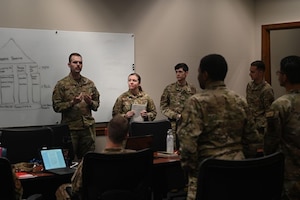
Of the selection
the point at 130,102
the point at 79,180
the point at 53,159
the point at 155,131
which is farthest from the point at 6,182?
the point at 130,102

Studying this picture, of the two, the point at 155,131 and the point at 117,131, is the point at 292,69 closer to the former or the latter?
the point at 117,131

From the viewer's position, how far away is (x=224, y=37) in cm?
768

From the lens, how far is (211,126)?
9.07ft

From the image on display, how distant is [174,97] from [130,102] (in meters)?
0.71

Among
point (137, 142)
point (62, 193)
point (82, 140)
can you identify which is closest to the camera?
point (62, 193)

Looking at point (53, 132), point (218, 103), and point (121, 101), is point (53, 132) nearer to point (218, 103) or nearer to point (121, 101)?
point (218, 103)

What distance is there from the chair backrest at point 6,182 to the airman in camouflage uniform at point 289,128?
5.42ft

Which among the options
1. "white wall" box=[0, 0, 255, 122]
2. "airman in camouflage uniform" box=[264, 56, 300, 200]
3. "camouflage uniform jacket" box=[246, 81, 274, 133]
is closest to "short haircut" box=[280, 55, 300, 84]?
"airman in camouflage uniform" box=[264, 56, 300, 200]

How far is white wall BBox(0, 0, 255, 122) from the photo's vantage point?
5793 mm

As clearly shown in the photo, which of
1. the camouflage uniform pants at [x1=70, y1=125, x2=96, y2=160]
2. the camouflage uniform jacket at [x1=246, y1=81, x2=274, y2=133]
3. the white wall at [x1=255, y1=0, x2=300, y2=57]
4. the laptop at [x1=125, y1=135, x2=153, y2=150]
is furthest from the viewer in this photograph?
the white wall at [x1=255, y1=0, x2=300, y2=57]

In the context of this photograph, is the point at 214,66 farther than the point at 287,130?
No

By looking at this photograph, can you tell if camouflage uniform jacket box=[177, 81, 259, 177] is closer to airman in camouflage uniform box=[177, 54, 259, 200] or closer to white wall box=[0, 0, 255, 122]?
airman in camouflage uniform box=[177, 54, 259, 200]

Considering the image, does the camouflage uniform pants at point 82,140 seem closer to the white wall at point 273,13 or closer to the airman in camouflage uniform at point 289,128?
the airman in camouflage uniform at point 289,128

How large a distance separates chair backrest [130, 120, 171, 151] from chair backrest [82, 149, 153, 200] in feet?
5.59
